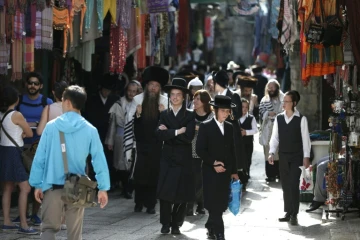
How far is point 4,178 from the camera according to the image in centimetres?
1174

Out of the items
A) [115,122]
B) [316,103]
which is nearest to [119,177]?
[115,122]

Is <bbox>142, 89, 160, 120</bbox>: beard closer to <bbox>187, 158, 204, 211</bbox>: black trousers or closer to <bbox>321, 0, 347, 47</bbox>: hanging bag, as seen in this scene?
<bbox>187, 158, 204, 211</bbox>: black trousers

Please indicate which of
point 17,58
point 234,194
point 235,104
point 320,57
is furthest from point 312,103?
point 234,194

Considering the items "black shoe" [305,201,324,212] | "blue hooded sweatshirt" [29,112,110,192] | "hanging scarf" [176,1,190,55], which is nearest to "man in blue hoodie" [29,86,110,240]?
"blue hooded sweatshirt" [29,112,110,192]

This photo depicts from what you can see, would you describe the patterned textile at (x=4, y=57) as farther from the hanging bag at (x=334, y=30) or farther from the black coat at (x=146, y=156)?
the hanging bag at (x=334, y=30)

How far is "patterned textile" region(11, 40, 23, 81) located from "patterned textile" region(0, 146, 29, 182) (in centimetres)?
162

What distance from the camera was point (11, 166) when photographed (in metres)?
11.8

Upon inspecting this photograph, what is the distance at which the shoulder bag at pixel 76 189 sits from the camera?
323 inches

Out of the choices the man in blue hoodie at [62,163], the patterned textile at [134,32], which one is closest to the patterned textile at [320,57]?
the man in blue hoodie at [62,163]

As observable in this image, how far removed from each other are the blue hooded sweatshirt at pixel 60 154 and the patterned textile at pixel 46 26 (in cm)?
526

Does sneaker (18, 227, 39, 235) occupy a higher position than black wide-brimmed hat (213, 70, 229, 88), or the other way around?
black wide-brimmed hat (213, 70, 229, 88)

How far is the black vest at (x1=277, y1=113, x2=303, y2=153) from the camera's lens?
13.1m

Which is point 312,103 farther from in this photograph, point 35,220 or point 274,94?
point 35,220

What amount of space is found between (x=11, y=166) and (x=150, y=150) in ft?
7.99
